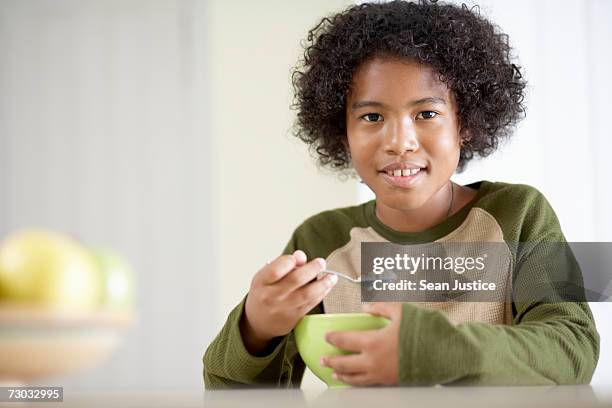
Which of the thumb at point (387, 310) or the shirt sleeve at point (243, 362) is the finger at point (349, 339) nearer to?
the thumb at point (387, 310)

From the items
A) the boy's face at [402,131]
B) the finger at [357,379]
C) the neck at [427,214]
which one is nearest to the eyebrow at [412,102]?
the boy's face at [402,131]

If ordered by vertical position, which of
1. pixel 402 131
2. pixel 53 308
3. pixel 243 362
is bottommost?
pixel 243 362

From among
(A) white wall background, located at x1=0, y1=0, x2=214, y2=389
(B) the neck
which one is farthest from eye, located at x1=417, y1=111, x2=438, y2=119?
(A) white wall background, located at x1=0, y1=0, x2=214, y2=389

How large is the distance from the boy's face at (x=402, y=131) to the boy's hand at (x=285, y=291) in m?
0.20

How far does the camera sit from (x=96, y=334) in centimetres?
29

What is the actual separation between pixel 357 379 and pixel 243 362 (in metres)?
0.18

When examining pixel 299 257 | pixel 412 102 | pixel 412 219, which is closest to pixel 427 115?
pixel 412 102

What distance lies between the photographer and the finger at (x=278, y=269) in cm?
56

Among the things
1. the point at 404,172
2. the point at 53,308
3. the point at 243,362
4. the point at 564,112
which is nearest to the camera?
the point at 53,308

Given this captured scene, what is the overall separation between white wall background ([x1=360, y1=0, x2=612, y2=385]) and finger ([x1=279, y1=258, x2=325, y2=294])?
1.57 feet

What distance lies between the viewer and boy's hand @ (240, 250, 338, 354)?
1.83ft

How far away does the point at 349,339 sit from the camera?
1.64ft

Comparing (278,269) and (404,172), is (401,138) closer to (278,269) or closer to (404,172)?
(404,172)

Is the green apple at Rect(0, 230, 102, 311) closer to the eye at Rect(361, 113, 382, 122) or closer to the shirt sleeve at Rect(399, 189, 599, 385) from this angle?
the shirt sleeve at Rect(399, 189, 599, 385)
